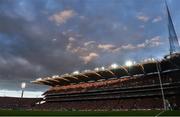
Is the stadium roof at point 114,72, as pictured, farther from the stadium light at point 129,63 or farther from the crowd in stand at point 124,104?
the crowd in stand at point 124,104

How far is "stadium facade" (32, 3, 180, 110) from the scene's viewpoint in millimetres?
69113

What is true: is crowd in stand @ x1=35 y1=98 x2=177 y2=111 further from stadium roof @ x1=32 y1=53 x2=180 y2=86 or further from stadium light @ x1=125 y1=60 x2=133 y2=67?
stadium light @ x1=125 y1=60 x2=133 y2=67

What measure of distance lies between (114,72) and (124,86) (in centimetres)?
737

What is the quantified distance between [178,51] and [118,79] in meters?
41.1

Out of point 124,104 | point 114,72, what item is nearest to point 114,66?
point 114,72

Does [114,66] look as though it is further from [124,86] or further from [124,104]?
[124,104]

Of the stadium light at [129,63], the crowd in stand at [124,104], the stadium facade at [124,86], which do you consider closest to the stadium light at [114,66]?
the stadium facade at [124,86]

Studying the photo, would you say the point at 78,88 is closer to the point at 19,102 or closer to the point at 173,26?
the point at 19,102

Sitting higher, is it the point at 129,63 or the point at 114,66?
the point at 114,66

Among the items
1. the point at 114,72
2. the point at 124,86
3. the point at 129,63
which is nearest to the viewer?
the point at 129,63

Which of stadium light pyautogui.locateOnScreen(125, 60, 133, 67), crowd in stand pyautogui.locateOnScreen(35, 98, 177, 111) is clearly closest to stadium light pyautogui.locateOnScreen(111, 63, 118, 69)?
stadium light pyautogui.locateOnScreen(125, 60, 133, 67)

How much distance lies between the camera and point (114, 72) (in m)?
89.0

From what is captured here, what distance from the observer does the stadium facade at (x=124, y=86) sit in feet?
227

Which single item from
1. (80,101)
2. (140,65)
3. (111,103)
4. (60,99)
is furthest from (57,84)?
(140,65)
